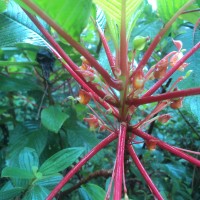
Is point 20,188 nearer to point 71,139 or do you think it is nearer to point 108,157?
point 71,139

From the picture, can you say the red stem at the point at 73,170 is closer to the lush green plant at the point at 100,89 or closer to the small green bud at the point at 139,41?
the lush green plant at the point at 100,89

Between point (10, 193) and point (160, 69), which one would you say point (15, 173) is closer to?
point (10, 193)

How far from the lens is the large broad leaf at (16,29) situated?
70 centimetres

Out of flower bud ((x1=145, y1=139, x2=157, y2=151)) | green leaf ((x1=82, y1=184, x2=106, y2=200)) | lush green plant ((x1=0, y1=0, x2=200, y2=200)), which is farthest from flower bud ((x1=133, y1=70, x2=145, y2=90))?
green leaf ((x1=82, y1=184, x2=106, y2=200))

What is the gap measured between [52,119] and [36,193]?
301 mm

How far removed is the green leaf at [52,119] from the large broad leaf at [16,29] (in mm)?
234

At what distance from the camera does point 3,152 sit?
1094 millimetres

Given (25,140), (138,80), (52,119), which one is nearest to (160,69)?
(138,80)

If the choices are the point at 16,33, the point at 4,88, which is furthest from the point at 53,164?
the point at 4,88

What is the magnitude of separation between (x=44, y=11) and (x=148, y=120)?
0.89ft

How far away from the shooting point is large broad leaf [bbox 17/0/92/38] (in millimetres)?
440

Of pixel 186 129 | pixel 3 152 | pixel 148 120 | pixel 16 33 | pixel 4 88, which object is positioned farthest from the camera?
pixel 186 129

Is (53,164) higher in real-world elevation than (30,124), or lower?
lower

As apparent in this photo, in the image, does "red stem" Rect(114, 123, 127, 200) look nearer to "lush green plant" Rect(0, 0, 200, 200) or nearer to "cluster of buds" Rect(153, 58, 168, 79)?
"lush green plant" Rect(0, 0, 200, 200)
